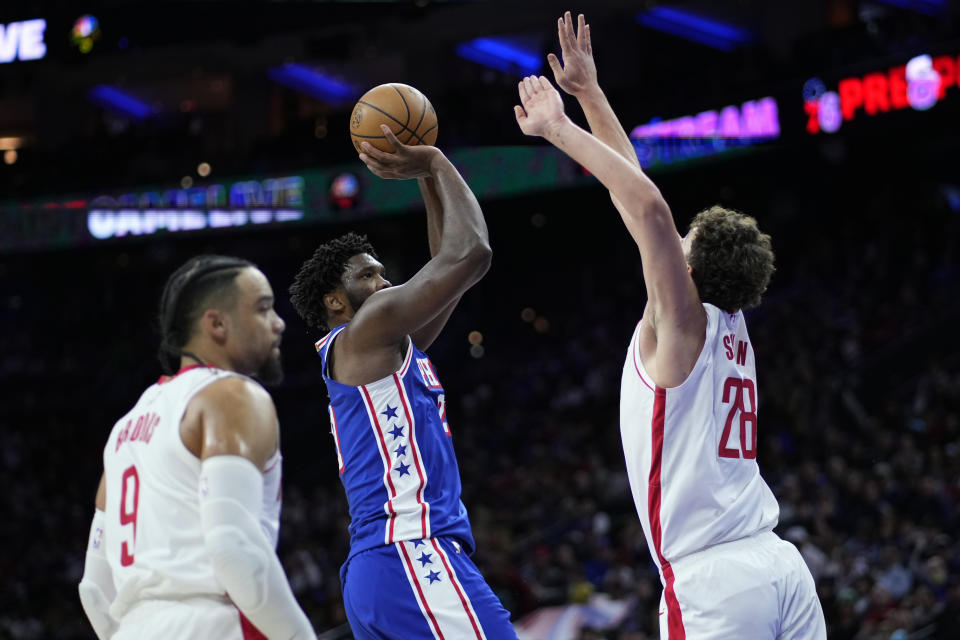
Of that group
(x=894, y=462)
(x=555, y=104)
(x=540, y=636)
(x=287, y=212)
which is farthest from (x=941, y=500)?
(x=287, y=212)

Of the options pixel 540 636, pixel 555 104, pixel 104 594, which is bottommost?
pixel 540 636

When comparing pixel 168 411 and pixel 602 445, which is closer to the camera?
pixel 168 411

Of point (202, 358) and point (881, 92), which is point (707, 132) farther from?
point (202, 358)

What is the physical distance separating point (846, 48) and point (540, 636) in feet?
31.1

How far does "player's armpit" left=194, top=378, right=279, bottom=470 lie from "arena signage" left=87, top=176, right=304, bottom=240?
15850 millimetres

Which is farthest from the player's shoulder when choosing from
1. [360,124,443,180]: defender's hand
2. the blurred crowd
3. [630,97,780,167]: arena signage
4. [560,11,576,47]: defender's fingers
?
[630,97,780,167]: arena signage

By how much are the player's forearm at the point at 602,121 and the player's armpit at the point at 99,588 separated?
1.88m

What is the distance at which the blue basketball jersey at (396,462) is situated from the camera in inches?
139

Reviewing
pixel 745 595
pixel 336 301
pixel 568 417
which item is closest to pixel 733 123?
pixel 568 417

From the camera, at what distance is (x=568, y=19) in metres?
3.33

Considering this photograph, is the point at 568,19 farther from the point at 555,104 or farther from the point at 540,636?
the point at 540,636

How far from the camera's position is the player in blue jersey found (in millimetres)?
3426

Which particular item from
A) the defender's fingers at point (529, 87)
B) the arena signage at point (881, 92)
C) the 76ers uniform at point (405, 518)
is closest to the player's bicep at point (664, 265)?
the defender's fingers at point (529, 87)

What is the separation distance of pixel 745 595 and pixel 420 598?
3.43ft
